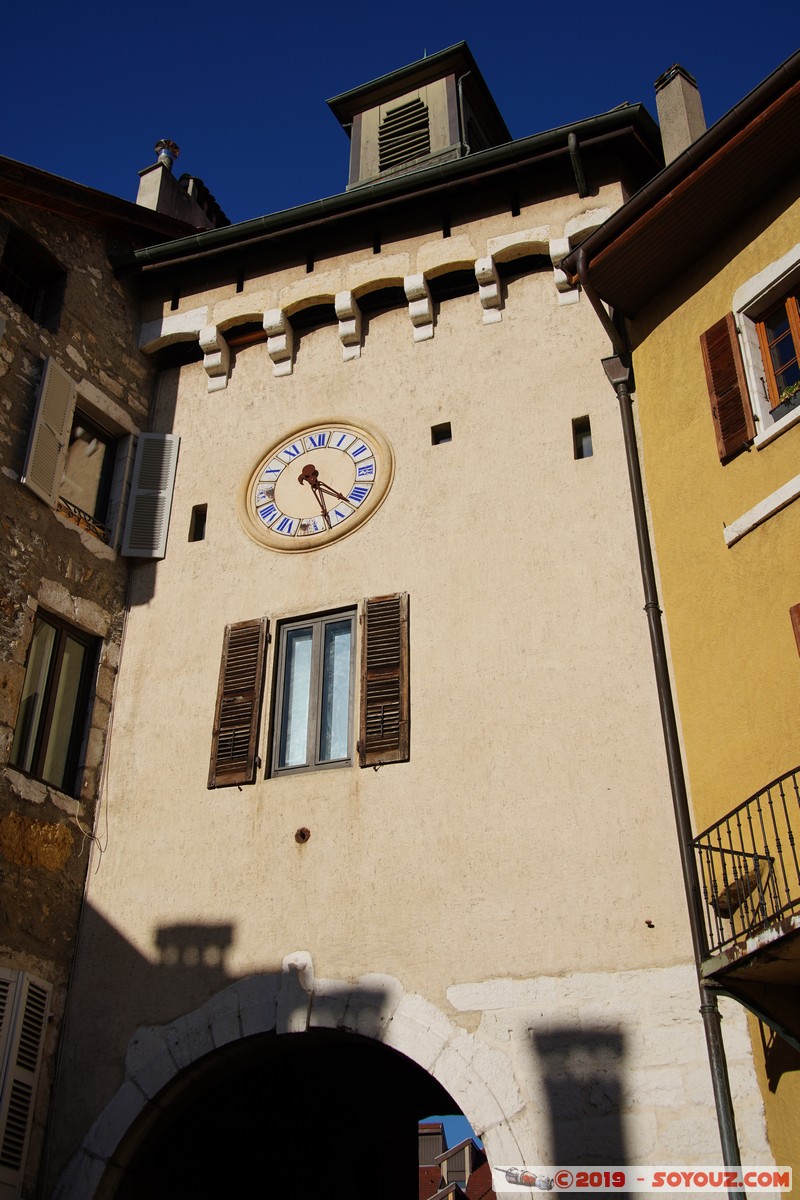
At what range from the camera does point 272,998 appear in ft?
30.6

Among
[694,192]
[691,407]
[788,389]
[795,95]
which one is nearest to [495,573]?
[691,407]

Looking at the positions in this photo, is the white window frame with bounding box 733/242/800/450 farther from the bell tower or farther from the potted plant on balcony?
the bell tower

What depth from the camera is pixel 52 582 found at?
1112 centimetres

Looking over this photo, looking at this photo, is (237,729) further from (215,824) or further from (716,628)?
(716,628)

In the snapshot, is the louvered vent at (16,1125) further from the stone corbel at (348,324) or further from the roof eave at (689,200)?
the roof eave at (689,200)

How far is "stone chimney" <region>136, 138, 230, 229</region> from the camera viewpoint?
53.2 ft

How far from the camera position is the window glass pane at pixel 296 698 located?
1058 cm

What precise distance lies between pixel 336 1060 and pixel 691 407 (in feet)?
22.6

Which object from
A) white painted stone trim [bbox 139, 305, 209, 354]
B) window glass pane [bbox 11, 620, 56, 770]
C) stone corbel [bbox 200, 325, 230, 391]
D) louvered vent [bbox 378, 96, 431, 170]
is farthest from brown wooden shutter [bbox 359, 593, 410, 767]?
louvered vent [bbox 378, 96, 431, 170]

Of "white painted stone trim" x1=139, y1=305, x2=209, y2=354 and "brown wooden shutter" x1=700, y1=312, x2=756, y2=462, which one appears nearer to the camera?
"brown wooden shutter" x1=700, y1=312, x2=756, y2=462

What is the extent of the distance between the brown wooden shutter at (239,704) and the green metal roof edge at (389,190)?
4.74 meters

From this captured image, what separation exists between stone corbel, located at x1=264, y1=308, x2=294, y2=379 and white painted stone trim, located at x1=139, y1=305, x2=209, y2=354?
83 centimetres

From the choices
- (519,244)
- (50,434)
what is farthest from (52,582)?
(519,244)

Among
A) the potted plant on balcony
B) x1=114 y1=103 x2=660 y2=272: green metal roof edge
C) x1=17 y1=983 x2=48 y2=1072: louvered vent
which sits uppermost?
x1=114 y1=103 x2=660 y2=272: green metal roof edge
